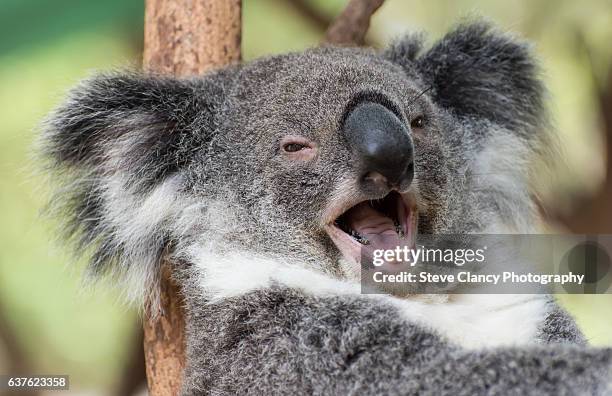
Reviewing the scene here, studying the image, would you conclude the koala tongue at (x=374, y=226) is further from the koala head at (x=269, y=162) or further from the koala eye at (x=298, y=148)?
the koala eye at (x=298, y=148)

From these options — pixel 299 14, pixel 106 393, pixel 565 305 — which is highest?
pixel 299 14

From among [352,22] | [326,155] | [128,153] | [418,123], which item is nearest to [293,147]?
[326,155]

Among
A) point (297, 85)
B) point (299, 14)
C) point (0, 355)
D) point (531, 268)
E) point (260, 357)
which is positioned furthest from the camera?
point (299, 14)

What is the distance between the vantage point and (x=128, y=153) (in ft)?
8.64

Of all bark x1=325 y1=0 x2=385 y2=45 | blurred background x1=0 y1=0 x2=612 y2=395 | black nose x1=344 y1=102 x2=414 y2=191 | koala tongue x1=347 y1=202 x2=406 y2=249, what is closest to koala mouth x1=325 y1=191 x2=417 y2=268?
koala tongue x1=347 y1=202 x2=406 y2=249

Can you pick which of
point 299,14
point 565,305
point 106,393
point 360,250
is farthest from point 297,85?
point 106,393

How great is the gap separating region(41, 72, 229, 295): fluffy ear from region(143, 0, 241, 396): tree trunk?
1.36 feet

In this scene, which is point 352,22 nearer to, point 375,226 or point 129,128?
point 129,128

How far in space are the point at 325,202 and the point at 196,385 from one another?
0.73 metres

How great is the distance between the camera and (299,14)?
Result: 4.59m

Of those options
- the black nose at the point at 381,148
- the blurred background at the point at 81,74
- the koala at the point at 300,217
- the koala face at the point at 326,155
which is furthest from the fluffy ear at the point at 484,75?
the black nose at the point at 381,148

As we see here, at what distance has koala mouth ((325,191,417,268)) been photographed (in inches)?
92.5

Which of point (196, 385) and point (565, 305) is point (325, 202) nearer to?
point (196, 385)

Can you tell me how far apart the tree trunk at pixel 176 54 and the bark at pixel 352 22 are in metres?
0.52
